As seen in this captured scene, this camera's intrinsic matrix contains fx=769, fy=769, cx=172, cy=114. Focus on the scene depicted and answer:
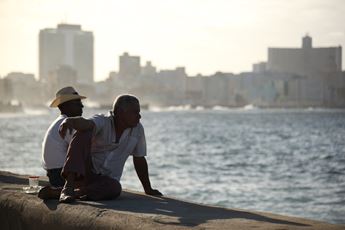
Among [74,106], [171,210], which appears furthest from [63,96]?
[171,210]

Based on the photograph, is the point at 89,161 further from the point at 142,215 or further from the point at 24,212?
the point at 142,215

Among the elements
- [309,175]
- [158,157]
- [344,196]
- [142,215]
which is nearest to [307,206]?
[344,196]

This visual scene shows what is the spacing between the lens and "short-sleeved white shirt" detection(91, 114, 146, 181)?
18.0 feet

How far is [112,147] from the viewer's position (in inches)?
219

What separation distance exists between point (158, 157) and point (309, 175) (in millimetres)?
13651

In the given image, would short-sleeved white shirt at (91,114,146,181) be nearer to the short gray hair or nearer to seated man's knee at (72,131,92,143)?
the short gray hair

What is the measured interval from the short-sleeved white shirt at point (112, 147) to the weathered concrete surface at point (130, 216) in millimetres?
247

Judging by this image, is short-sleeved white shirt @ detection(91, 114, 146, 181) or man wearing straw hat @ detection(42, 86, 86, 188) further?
man wearing straw hat @ detection(42, 86, 86, 188)

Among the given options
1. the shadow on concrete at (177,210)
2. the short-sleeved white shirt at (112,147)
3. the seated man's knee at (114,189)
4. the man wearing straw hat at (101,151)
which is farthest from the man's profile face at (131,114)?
the shadow on concrete at (177,210)

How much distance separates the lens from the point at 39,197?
5.21m

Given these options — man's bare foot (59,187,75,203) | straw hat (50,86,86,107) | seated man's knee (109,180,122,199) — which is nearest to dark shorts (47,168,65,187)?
straw hat (50,86,86,107)

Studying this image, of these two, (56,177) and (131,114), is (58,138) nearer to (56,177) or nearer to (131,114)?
(56,177)

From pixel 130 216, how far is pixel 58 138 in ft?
6.22

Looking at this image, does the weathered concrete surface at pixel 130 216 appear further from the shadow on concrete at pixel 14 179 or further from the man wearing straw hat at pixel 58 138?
the shadow on concrete at pixel 14 179
